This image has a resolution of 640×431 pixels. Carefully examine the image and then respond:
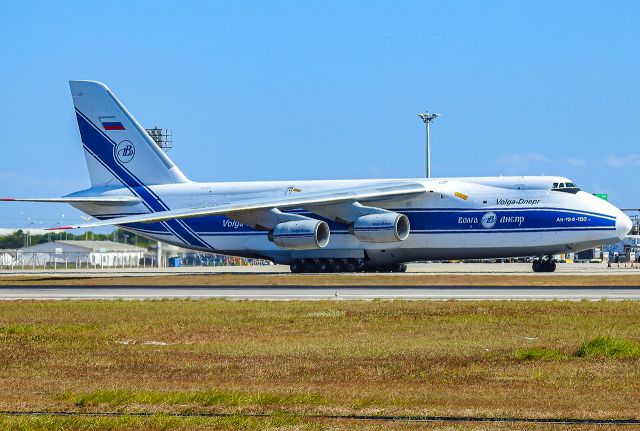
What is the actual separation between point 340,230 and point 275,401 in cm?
3783

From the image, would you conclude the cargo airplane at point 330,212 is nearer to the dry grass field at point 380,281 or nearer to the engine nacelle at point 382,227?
the engine nacelle at point 382,227

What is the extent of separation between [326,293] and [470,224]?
15632mm

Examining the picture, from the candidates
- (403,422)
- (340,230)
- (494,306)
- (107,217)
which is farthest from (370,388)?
(107,217)

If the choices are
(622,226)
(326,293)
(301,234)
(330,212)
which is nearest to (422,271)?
(330,212)

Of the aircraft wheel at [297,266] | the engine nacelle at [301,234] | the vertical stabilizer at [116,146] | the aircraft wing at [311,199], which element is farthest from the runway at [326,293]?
the vertical stabilizer at [116,146]

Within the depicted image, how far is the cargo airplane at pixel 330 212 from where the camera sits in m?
46.8

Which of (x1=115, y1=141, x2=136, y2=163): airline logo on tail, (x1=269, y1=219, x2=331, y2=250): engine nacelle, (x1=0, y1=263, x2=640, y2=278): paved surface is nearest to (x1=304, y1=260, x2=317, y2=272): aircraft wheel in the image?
(x1=269, y1=219, x2=331, y2=250): engine nacelle

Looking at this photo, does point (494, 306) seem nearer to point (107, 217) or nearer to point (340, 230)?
point (340, 230)

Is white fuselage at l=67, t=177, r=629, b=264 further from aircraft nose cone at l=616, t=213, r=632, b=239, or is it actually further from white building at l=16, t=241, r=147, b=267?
white building at l=16, t=241, r=147, b=267

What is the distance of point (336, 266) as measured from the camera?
166 ft

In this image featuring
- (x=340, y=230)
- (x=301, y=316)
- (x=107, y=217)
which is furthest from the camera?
(x=107, y=217)

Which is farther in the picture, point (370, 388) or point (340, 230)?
point (340, 230)

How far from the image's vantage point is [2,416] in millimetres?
11133

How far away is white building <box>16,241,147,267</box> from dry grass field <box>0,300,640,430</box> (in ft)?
201
